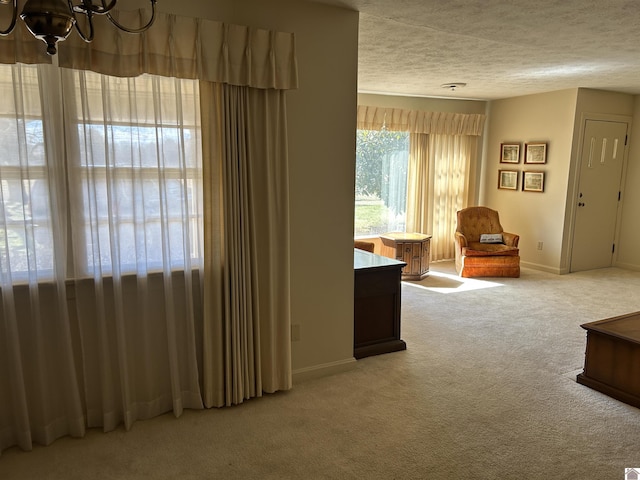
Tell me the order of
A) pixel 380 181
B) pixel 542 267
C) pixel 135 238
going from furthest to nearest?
pixel 380 181 → pixel 542 267 → pixel 135 238

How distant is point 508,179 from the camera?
699cm

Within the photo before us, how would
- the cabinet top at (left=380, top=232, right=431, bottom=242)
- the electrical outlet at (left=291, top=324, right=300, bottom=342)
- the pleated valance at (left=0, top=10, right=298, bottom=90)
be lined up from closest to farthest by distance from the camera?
the pleated valance at (left=0, top=10, right=298, bottom=90) < the electrical outlet at (left=291, top=324, right=300, bottom=342) < the cabinet top at (left=380, top=232, right=431, bottom=242)

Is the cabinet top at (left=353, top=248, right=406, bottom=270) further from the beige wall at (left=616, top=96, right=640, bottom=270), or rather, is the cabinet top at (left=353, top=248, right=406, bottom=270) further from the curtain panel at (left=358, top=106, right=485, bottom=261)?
the beige wall at (left=616, top=96, right=640, bottom=270)

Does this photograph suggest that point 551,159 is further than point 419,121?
No

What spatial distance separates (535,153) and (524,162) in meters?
0.23

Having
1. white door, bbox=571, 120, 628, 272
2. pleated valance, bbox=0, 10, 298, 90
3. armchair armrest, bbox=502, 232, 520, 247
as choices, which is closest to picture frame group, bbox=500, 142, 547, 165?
white door, bbox=571, 120, 628, 272

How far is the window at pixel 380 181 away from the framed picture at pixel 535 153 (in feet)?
5.57

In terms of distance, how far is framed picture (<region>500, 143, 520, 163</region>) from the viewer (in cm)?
681

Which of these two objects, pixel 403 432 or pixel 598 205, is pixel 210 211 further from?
pixel 598 205

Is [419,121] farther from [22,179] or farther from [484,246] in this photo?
[22,179]

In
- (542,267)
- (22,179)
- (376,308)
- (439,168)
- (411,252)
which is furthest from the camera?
(439,168)

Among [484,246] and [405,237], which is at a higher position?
[405,237]

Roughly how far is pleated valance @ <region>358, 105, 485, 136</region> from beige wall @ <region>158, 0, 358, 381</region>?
3.26 meters

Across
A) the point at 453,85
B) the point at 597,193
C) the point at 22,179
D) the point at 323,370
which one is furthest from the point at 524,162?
the point at 22,179
